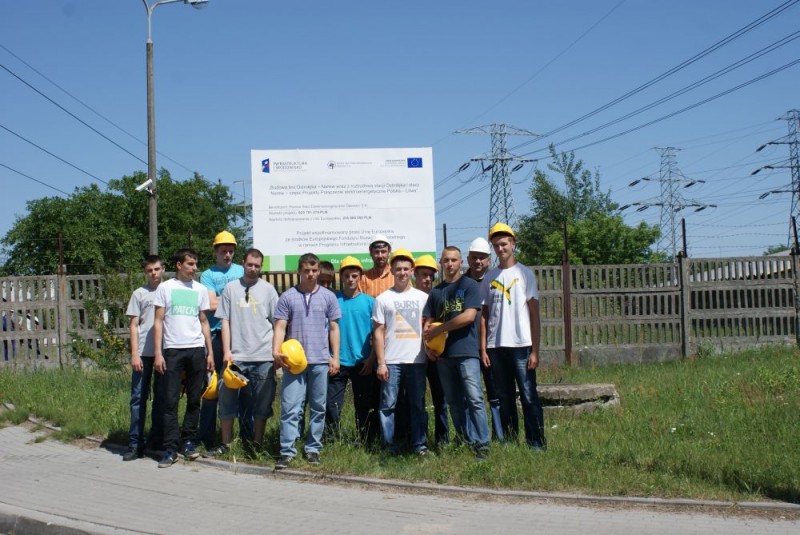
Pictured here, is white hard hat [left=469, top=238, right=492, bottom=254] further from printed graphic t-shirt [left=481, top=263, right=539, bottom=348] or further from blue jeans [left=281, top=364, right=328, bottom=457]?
blue jeans [left=281, top=364, right=328, bottom=457]

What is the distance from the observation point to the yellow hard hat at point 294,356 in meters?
7.11

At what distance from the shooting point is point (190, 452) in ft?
25.3

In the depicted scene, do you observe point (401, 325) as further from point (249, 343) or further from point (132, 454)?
point (132, 454)

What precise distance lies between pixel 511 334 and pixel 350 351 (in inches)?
60.6

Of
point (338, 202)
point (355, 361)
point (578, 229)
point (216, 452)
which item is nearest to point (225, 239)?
point (355, 361)

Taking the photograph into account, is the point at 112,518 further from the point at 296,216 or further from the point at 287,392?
the point at 296,216

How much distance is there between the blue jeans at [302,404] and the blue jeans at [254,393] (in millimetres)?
351

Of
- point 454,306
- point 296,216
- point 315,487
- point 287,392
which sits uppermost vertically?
point 296,216

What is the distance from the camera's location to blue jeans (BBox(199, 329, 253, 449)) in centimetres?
784

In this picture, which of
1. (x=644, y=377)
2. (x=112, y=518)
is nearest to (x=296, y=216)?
(x=644, y=377)

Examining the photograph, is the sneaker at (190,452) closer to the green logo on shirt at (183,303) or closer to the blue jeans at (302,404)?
the blue jeans at (302,404)

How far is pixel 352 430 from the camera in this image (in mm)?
7934

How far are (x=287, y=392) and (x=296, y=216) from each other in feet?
15.9

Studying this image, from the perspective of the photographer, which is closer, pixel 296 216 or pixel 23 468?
pixel 23 468
